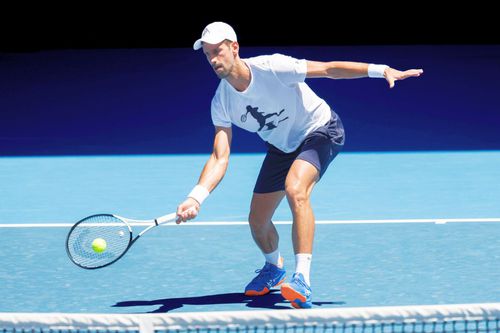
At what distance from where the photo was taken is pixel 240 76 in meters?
5.99

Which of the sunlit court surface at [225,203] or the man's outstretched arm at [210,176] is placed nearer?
the man's outstretched arm at [210,176]

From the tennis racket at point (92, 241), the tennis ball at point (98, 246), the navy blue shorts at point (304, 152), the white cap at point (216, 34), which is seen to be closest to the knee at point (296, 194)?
the navy blue shorts at point (304, 152)

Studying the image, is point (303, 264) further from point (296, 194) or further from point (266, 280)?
point (266, 280)

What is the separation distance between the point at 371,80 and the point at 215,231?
5.72m

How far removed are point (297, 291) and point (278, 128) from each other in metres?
0.93

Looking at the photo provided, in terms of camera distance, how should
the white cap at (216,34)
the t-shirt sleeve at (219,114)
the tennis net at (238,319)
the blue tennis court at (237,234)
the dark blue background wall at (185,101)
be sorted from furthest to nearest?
the dark blue background wall at (185,101) → the blue tennis court at (237,234) → the t-shirt sleeve at (219,114) → the white cap at (216,34) → the tennis net at (238,319)

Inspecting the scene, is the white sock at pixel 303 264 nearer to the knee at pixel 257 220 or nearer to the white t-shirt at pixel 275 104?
the knee at pixel 257 220

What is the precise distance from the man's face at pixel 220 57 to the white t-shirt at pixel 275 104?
18cm

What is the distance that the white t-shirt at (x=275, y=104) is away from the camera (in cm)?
603

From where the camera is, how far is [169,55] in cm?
1467

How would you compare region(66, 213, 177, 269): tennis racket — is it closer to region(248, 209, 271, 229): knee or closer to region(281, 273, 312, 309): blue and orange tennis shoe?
region(248, 209, 271, 229): knee

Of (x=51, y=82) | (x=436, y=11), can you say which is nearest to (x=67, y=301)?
(x=51, y=82)

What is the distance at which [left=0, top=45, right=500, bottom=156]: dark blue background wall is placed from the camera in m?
10.6

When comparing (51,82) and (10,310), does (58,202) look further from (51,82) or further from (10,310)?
(51,82)
